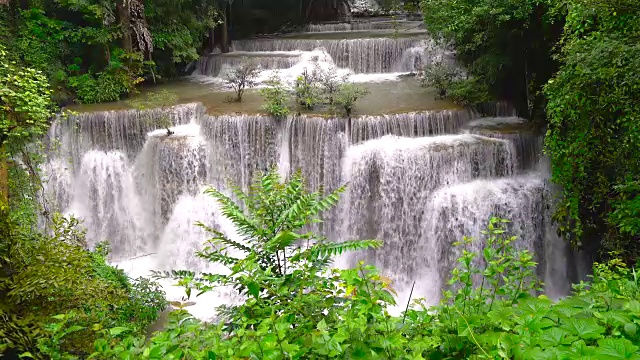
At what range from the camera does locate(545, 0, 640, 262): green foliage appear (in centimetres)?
609

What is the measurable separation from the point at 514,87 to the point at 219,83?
27.7ft

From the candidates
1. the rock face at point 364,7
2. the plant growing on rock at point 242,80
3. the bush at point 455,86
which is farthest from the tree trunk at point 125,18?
the rock face at point 364,7

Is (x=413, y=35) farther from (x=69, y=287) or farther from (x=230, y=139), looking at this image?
(x=69, y=287)

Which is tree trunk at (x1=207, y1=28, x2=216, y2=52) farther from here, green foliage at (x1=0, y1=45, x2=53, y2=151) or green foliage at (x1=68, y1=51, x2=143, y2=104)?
green foliage at (x1=0, y1=45, x2=53, y2=151)

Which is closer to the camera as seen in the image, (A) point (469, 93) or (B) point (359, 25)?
(A) point (469, 93)

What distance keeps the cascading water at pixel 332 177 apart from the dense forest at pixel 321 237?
0.62 metres

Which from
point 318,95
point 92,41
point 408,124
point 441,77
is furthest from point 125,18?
point 441,77

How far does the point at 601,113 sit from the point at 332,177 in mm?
5285

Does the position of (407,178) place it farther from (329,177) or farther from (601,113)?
(601,113)

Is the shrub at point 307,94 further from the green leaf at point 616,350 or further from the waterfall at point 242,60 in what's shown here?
the green leaf at point 616,350

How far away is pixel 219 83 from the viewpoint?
1507 centimetres

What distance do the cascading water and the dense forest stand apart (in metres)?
0.62

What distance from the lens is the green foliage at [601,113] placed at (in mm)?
6090

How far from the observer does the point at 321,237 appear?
4.86 meters
